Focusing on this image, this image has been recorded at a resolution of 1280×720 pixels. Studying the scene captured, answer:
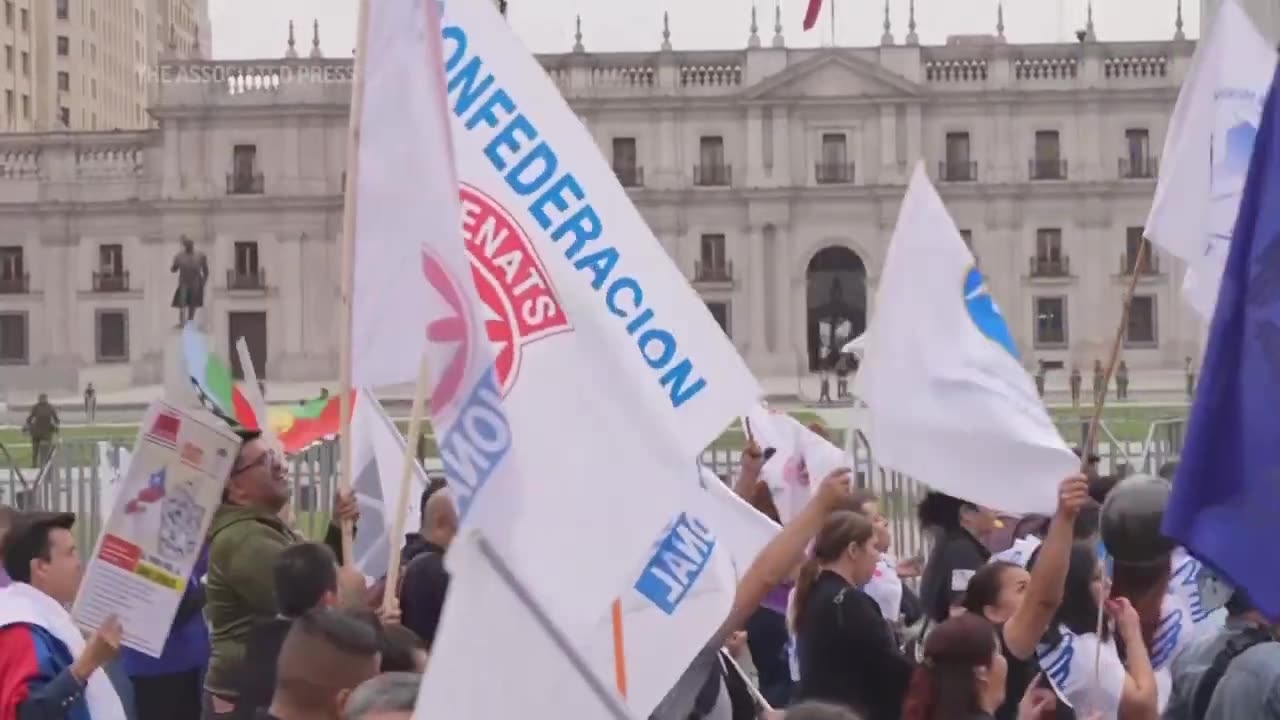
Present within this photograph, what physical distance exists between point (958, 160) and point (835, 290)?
4.81m

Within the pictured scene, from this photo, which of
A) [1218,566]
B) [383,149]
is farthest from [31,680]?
[1218,566]

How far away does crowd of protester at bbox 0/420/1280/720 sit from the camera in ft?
11.9

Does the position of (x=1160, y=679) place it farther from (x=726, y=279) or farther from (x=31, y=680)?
(x=726, y=279)

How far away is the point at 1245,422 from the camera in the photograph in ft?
10.5

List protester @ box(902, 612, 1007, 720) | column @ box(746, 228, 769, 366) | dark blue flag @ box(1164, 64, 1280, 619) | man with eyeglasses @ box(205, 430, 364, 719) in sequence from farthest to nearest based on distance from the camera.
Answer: column @ box(746, 228, 769, 366)
man with eyeglasses @ box(205, 430, 364, 719)
protester @ box(902, 612, 1007, 720)
dark blue flag @ box(1164, 64, 1280, 619)

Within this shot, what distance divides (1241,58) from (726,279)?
42951 millimetres

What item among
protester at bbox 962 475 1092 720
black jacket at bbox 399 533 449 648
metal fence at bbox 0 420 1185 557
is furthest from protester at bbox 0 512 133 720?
metal fence at bbox 0 420 1185 557

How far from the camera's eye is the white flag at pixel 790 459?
25.7 feet

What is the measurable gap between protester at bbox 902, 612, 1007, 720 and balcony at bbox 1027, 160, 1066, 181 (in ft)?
153

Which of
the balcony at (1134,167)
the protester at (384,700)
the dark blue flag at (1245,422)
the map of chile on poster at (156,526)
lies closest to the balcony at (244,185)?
the balcony at (1134,167)

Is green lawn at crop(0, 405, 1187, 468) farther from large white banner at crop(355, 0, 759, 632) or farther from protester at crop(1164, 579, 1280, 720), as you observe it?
protester at crop(1164, 579, 1280, 720)

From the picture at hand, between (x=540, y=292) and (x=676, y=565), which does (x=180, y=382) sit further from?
(x=676, y=565)

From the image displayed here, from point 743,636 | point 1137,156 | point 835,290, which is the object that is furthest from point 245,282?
point 743,636

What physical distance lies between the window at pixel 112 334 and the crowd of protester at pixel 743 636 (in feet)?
149
